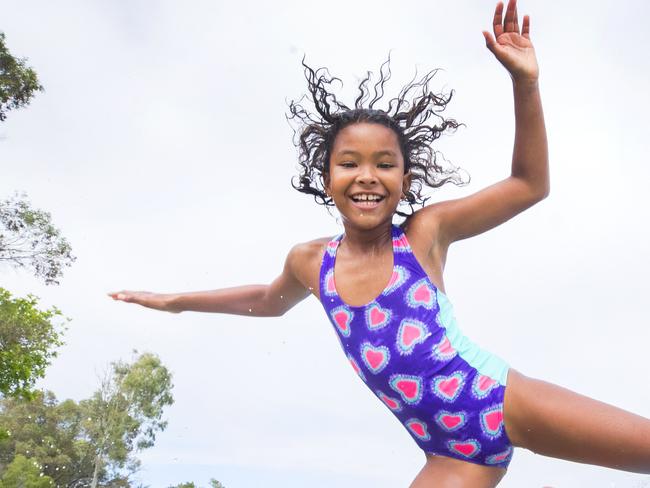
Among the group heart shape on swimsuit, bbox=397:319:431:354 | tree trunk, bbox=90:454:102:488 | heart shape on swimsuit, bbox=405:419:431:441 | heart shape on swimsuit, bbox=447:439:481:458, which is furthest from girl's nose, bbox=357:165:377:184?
tree trunk, bbox=90:454:102:488

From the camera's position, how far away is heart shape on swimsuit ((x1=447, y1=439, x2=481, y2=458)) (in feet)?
11.5

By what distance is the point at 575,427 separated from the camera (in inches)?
129

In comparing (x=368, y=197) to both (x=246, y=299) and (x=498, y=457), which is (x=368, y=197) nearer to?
(x=246, y=299)

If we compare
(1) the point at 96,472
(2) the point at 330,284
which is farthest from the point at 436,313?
(1) the point at 96,472

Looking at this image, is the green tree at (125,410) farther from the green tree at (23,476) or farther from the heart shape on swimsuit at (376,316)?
the heart shape on swimsuit at (376,316)

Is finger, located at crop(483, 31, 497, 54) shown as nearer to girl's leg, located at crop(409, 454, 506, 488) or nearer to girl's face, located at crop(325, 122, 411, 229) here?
girl's face, located at crop(325, 122, 411, 229)

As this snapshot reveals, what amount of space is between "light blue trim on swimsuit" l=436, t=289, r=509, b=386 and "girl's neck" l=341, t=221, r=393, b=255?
1.37 feet

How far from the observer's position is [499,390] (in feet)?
11.5

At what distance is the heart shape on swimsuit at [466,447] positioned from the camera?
11.5 ft

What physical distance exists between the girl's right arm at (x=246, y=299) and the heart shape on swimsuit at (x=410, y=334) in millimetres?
979

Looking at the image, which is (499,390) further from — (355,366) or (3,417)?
(3,417)

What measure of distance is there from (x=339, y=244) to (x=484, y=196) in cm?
89

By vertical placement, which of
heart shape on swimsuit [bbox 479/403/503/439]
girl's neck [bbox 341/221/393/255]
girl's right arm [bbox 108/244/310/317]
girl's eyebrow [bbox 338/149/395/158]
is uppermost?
girl's eyebrow [bbox 338/149/395/158]

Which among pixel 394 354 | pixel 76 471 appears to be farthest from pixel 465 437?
pixel 76 471
